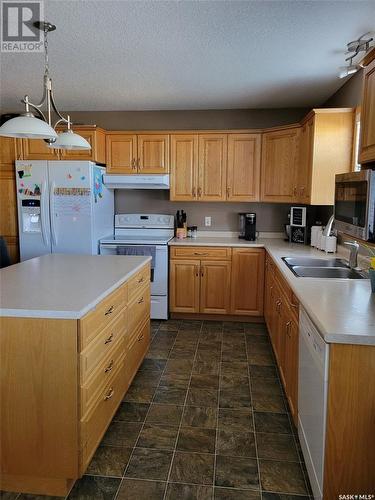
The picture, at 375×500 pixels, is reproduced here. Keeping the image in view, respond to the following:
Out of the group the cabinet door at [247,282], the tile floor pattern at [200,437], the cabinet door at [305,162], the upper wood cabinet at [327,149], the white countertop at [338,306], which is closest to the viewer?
the white countertop at [338,306]

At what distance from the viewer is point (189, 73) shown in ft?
10.3

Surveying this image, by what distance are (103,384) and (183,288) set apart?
7.37 ft

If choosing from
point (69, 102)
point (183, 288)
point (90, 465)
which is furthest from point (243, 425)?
point (69, 102)

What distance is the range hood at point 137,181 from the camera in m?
4.22

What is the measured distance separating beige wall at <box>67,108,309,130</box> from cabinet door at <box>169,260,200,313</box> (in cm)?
171

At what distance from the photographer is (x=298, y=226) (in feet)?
13.2

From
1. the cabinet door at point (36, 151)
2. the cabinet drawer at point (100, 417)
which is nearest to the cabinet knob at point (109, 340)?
the cabinet drawer at point (100, 417)

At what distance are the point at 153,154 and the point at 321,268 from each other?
2.42 m

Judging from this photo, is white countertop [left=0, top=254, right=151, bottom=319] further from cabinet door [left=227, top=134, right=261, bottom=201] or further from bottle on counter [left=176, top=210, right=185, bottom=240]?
cabinet door [left=227, top=134, right=261, bottom=201]

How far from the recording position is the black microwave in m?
1.71

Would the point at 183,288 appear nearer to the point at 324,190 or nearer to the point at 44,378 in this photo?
the point at 324,190

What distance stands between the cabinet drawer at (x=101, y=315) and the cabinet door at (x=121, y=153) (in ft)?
7.58

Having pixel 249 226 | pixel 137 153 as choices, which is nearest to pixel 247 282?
pixel 249 226

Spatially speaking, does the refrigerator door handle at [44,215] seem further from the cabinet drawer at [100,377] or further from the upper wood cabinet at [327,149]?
the upper wood cabinet at [327,149]
